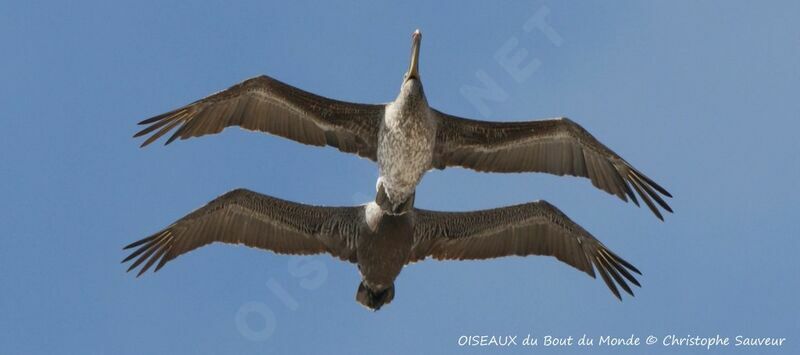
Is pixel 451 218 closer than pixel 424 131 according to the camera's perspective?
No

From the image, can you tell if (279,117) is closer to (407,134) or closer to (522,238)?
(407,134)

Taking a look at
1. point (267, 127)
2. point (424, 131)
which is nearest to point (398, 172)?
point (424, 131)

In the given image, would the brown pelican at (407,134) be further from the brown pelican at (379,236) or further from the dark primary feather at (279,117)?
the brown pelican at (379,236)

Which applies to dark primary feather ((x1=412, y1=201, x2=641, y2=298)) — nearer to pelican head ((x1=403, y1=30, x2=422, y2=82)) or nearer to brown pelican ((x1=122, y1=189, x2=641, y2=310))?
brown pelican ((x1=122, y1=189, x2=641, y2=310))

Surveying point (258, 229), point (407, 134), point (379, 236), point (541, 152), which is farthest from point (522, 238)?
point (258, 229)

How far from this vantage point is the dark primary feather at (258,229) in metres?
24.5

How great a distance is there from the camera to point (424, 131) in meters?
23.4

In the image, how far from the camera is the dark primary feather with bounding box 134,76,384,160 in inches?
930

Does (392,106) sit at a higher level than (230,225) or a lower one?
higher

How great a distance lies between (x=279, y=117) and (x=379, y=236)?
8.23 ft

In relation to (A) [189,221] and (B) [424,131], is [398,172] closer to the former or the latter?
(B) [424,131]

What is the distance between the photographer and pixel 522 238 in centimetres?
2527

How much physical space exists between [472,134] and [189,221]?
15.8 ft

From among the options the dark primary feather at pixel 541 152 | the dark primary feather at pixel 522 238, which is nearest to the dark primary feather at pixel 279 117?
the dark primary feather at pixel 541 152
